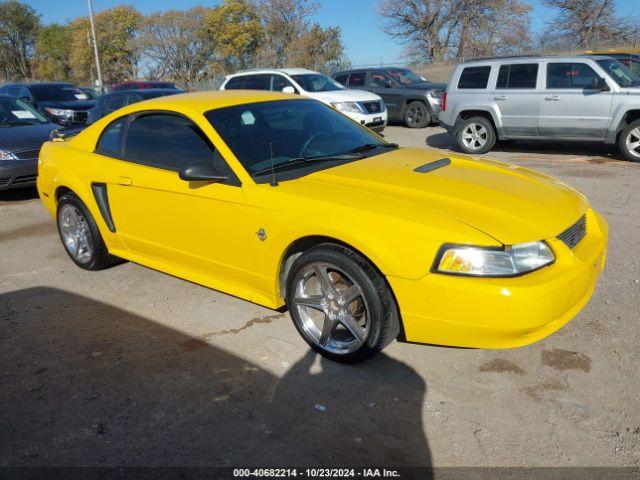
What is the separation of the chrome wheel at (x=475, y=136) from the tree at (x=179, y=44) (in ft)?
106

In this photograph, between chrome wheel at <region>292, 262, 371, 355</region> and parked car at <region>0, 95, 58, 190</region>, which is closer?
chrome wheel at <region>292, 262, 371, 355</region>

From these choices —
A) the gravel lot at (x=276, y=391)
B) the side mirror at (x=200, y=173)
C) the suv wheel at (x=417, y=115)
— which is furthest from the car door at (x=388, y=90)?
the side mirror at (x=200, y=173)

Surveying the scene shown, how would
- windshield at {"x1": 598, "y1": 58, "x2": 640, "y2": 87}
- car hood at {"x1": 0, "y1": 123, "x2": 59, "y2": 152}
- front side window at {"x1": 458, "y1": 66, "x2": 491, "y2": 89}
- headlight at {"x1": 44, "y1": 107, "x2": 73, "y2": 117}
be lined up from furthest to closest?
1. headlight at {"x1": 44, "y1": 107, "x2": 73, "y2": 117}
2. front side window at {"x1": 458, "y1": 66, "x2": 491, "y2": 89}
3. windshield at {"x1": 598, "y1": 58, "x2": 640, "y2": 87}
4. car hood at {"x1": 0, "y1": 123, "x2": 59, "y2": 152}

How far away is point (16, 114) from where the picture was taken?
373 inches

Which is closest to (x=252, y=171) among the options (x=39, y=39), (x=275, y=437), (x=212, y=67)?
(x=275, y=437)

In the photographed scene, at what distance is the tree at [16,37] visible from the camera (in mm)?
49875

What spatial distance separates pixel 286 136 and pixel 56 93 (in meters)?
14.7

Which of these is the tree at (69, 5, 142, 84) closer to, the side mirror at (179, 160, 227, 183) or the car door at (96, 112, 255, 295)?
the car door at (96, 112, 255, 295)

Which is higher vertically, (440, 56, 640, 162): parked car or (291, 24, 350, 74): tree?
(291, 24, 350, 74): tree

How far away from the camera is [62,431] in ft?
9.50

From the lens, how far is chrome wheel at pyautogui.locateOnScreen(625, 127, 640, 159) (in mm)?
9242

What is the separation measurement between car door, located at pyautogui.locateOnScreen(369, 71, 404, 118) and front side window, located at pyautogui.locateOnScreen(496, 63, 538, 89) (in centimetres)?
520

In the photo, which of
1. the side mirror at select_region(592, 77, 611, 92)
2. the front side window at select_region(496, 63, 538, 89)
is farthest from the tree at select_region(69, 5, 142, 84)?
the side mirror at select_region(592, 77, 611, 92)

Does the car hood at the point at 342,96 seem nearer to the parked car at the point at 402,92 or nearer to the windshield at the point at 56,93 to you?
the parked car at the point at 402,92
